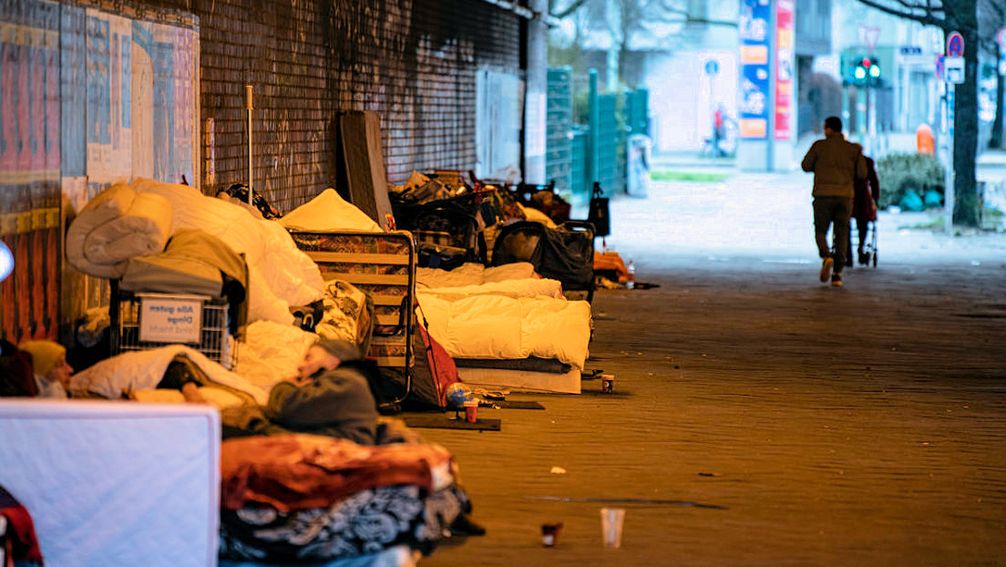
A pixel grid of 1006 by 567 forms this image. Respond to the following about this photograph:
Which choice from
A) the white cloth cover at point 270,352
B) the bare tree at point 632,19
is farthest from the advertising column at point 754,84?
the white cloth cover at point 270,352

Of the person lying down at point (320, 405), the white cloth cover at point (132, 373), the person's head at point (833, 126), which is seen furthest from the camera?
the person's head at point (833, 126)

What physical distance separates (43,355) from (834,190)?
1219 centimetres

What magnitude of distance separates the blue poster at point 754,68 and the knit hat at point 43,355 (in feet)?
124

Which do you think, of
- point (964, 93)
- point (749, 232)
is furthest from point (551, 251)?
point (964, 93)

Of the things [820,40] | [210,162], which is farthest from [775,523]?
[820,40]

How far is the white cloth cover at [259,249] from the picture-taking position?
8.84 meters

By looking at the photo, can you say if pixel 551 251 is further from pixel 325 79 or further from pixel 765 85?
pixel 765 85

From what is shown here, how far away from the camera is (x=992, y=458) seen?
8.99 meters

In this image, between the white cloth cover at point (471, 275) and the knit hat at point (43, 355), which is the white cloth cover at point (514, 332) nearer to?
the white cloth cover at point (471, 275)

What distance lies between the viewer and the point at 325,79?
48.7 feet

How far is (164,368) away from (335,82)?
7.97m

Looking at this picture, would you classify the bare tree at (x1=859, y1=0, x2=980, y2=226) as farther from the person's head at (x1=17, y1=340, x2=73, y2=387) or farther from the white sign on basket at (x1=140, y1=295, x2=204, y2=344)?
the person's head at (x1=17, y1=340, x2=73, y2=387)

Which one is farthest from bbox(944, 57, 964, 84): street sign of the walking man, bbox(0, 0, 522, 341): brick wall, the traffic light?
the traffic light

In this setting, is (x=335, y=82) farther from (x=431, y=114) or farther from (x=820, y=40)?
(x=820, y=40)
